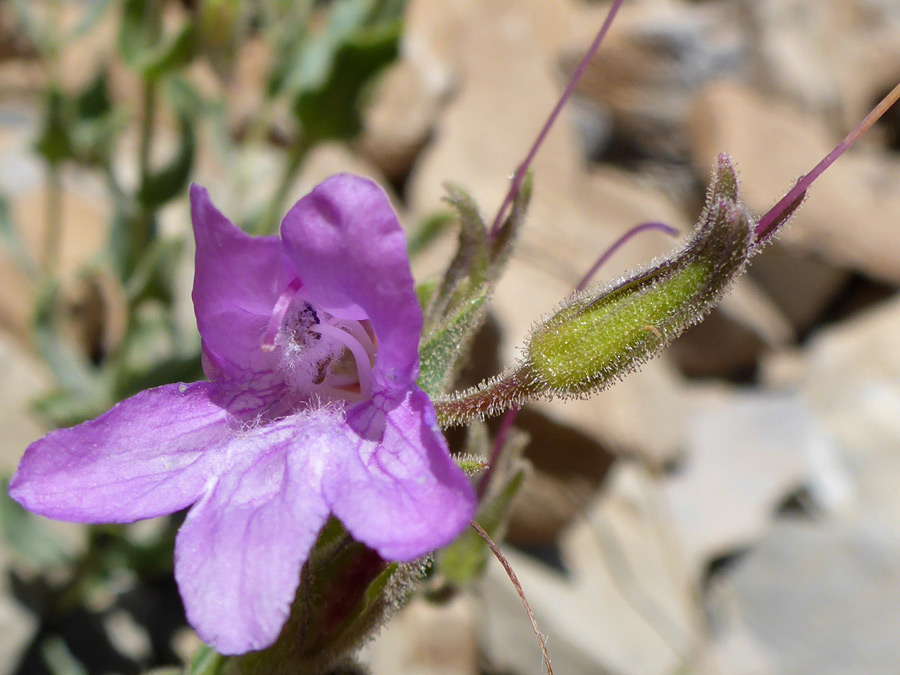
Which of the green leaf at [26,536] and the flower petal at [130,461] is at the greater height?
the flower petal at [130,461]

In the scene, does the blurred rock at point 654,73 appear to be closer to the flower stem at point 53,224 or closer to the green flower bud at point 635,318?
the flower stem at point 53,224

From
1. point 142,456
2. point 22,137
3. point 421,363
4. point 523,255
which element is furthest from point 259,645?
point 22,137

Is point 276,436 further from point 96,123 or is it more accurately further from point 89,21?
point 89,21

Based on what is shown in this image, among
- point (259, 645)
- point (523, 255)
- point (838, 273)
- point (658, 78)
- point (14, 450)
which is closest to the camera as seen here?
point (259, 645)

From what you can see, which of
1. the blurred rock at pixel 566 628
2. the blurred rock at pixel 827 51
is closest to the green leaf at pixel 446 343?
the blurred rock at pixel 566 628

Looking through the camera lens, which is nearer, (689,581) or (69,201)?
(69,201)

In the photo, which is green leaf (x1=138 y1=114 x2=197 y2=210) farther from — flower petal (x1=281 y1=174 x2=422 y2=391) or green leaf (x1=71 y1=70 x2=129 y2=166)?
flower petal (x1=281 y1=174 x2=422 y2=391)

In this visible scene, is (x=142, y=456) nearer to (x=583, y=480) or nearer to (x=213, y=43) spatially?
(x=213, y=43)
